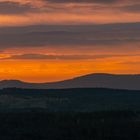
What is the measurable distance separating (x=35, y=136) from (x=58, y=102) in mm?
88759

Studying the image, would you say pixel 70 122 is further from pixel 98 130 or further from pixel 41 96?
pixel 41 96

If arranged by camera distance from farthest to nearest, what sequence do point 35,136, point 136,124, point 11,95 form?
point 11,95 < point 136,124 < point 35,136

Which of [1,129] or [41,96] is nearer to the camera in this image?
[1,129]

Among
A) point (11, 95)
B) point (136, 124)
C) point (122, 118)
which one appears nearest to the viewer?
point (136, 124)

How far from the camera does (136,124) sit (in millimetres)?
101312

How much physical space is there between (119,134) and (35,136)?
8.70m

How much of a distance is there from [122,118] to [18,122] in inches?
Result: 516

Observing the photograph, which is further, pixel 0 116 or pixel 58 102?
pixel 58 102

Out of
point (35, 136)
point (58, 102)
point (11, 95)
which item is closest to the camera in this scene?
point (35, 136)

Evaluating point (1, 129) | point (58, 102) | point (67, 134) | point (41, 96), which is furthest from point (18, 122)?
point (41, 96)

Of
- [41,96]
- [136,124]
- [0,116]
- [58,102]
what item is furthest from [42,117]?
[41,96]

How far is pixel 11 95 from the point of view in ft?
649

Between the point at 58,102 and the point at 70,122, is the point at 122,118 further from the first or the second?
the point at 58,102

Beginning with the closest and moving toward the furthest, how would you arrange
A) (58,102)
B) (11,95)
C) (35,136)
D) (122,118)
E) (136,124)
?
(35,136)
(136,124)
(122,118)
(58,102)
(11,95)
